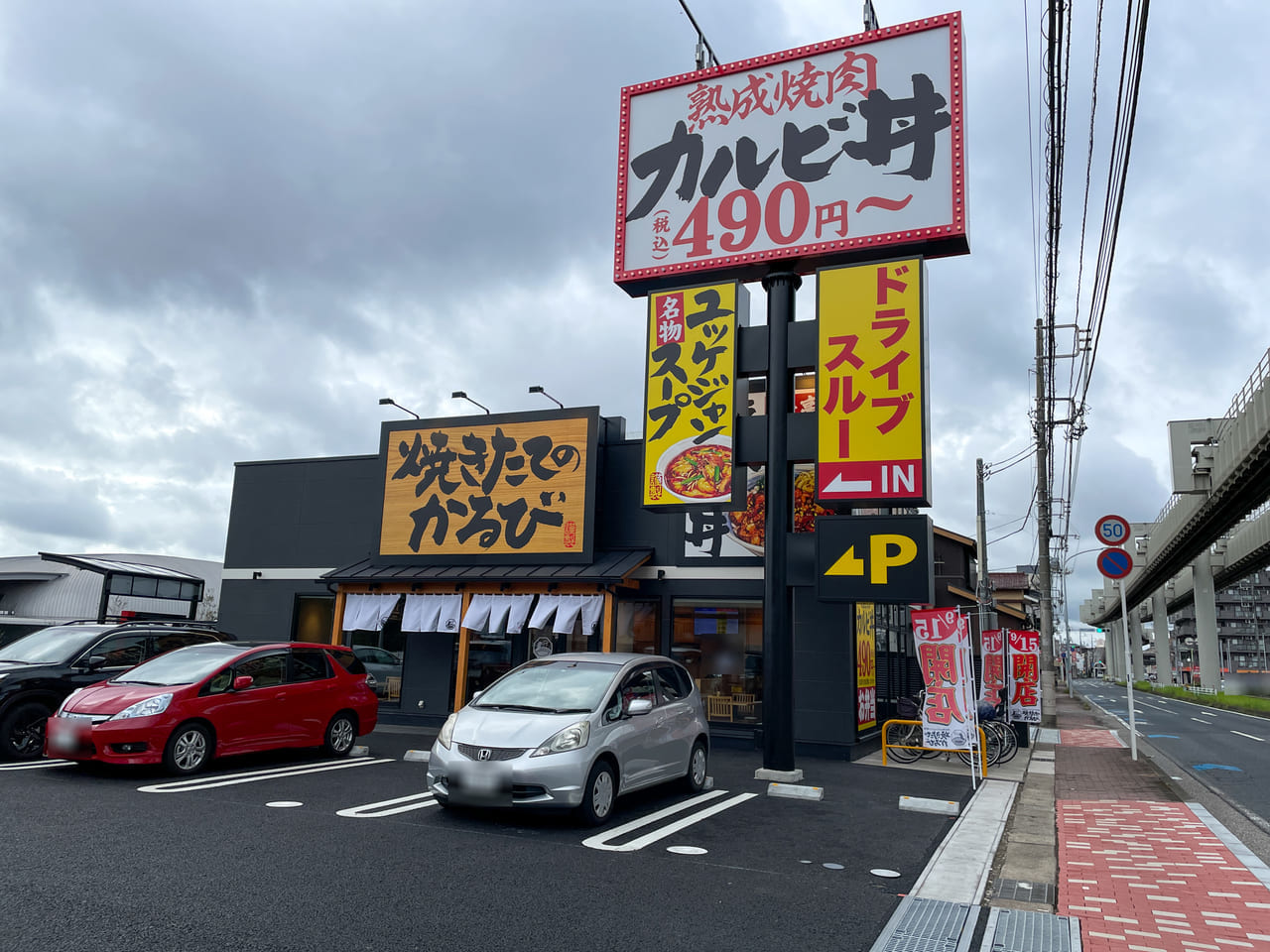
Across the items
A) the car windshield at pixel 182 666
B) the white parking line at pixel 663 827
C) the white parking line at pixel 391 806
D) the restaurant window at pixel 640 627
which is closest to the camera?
the white parking line at pixel 663 827

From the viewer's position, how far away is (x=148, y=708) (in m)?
8.87

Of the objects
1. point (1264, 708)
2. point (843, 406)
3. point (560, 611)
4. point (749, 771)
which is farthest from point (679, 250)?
point (1264, 708)

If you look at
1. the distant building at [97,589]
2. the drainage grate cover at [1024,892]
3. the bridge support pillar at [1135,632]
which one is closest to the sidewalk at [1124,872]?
the drainage grate cover at [1024,892]

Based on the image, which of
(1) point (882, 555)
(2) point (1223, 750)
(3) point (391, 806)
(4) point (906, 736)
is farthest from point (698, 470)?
(2) point (1223, 750)

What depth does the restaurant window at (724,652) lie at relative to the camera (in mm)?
14469

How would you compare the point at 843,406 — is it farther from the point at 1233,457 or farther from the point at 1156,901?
the point at 1233,457

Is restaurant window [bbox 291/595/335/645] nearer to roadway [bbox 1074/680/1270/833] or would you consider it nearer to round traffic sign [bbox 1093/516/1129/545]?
round traffic sign [bbox 1093/516/1129/545]

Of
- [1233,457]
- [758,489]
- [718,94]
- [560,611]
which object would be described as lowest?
[560,611]

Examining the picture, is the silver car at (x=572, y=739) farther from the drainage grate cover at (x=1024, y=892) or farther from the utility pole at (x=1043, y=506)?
the utility pole at (x=1043, y=506)

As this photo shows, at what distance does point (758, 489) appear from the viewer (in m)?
14.8

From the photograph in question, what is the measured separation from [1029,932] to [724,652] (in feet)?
32.4

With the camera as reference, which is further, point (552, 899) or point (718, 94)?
point (718, 94)

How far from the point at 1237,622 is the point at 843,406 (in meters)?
131

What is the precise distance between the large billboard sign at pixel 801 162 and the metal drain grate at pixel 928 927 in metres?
8.79
